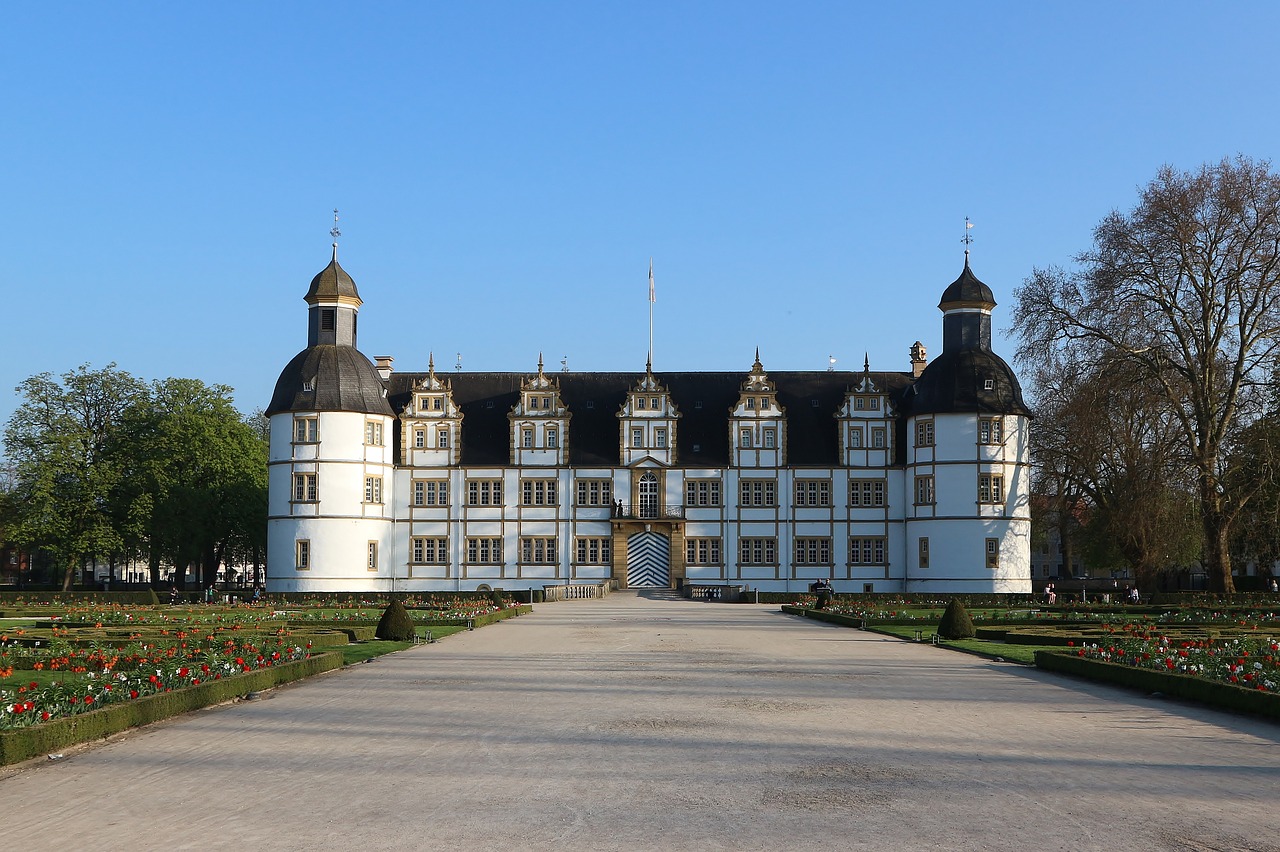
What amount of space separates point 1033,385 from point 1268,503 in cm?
961

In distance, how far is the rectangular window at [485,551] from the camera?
196ft

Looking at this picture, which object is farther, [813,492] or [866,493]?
[813,492]

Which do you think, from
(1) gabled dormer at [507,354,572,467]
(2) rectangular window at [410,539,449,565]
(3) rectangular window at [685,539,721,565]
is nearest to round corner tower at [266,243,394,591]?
(2) rectangular window at [410,539,449,565]

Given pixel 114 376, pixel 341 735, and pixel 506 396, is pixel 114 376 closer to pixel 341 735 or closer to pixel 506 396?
pixel 506 396

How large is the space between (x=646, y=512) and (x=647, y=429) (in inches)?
155

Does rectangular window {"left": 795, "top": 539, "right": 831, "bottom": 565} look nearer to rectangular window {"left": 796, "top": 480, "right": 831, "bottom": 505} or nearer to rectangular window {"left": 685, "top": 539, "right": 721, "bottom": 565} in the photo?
rectangular window {"left": 796, "top": 480, "right": 831, "bottom": 505}

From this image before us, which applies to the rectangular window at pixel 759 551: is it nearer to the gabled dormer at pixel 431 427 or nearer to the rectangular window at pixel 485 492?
the rectangular window at pixel 485 492

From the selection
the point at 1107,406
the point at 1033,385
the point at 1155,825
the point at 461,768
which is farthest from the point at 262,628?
the point at 1033,385

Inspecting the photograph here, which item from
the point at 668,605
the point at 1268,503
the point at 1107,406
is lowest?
the point at 668,605

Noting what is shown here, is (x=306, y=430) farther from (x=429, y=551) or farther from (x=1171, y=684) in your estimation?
(x=1171, y=684)

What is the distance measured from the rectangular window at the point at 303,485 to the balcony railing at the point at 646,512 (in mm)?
13757

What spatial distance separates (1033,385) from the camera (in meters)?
50.8

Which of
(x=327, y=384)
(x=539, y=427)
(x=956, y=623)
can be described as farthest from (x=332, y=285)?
(x=956, y=623)

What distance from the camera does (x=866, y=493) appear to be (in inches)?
2363
